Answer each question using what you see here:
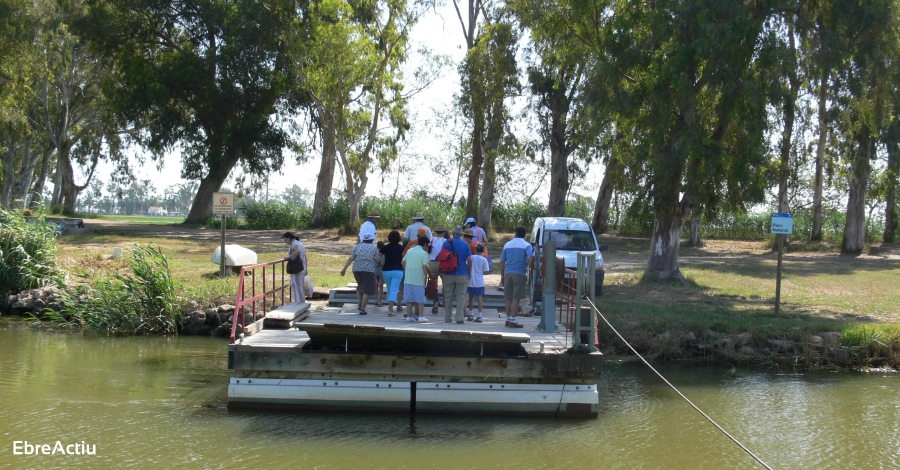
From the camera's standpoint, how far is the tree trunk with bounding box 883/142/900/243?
3275cm

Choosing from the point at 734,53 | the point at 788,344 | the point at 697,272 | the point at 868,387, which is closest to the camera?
the point at 868,387

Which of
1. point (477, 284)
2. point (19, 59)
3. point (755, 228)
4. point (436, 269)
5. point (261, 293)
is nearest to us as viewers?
point (436, 269)

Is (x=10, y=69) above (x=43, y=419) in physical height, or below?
above

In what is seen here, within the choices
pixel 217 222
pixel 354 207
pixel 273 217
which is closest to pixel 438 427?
pixel 354 207

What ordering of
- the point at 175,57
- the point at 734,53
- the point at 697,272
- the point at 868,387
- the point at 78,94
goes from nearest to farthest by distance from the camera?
the point at 868,387 → the point at 734,53 → the point at 697,272 → the point at 175,57 → the point at 78,94

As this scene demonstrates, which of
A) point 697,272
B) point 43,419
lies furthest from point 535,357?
point 697,272

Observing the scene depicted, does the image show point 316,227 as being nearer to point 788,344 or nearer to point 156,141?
point 156,141

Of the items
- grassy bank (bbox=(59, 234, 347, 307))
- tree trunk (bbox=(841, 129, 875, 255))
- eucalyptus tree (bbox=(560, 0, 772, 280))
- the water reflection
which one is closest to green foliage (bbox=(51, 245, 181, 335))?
grassy bank (bbox=(59, 234, 347, 307))

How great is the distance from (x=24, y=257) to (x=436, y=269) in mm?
13223

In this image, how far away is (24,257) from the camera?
20172 millimetres

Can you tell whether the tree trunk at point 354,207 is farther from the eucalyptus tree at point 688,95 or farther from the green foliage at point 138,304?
the green foliage at point 138,304

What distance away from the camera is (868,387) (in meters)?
13.9

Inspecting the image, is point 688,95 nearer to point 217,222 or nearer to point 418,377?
point 418,377

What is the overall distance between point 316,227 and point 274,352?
105 ft
